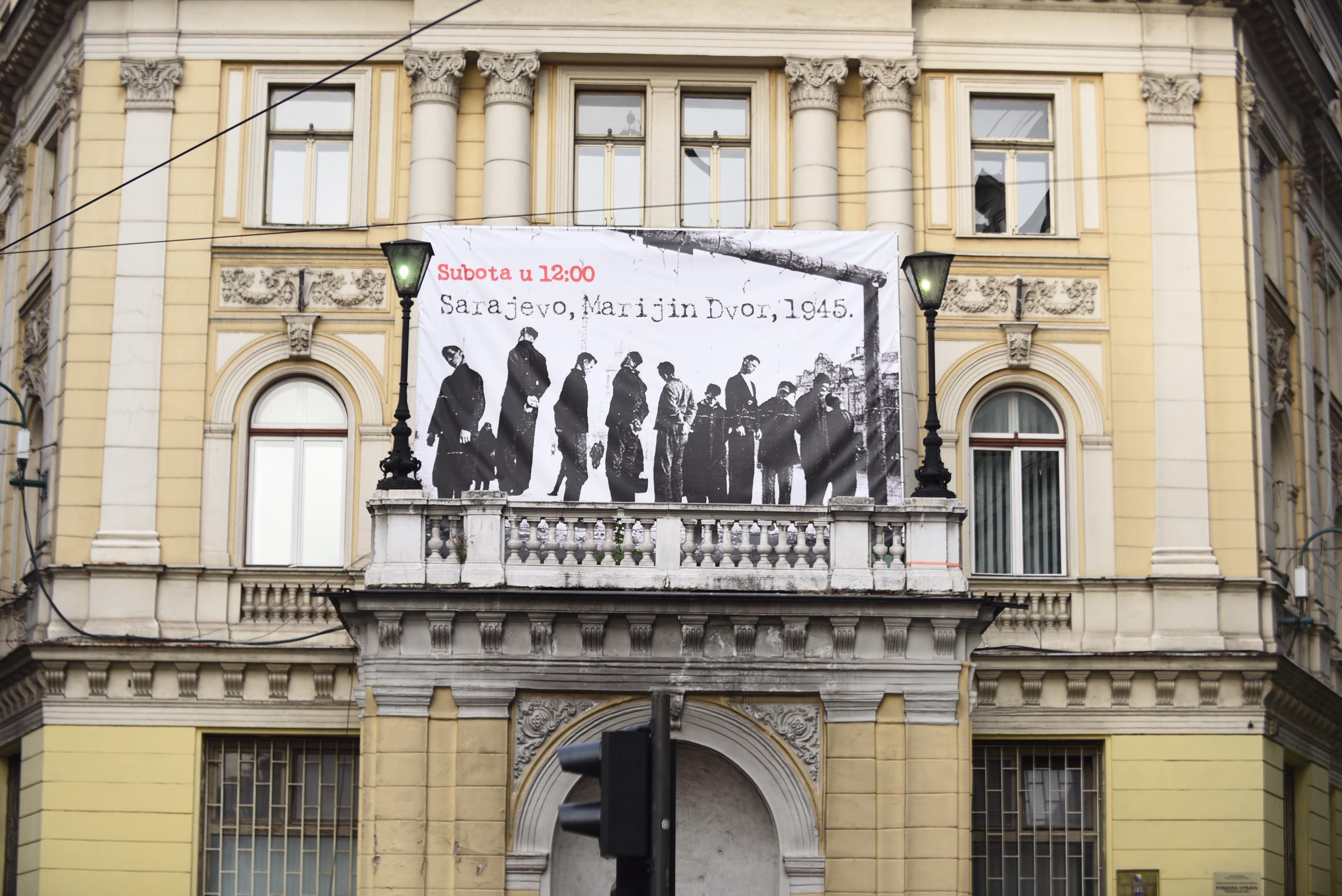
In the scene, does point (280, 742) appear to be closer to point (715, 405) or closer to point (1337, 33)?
point (715, 405)

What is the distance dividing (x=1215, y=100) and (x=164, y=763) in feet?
57.4

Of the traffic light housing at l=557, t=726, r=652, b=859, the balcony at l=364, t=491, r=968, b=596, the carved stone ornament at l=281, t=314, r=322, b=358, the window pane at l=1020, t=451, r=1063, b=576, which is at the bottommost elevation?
the traffic light housing at l=557, t=726, r=652, b=859

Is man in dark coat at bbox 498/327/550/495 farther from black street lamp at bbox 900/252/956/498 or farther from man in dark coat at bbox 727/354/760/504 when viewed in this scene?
black street lamp at bbox 900/252/956/498

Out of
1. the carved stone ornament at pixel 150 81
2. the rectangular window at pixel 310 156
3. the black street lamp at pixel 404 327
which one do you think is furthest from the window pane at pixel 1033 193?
the carved stone ornament at pixel 150 81

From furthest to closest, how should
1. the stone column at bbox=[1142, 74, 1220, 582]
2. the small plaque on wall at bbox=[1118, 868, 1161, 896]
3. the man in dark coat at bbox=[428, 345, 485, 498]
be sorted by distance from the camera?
A: the stone column at bbox=[1142, 74, 1220, 582] < the small plaque on wall at bbox=[1118, 868, 1161, 896] < the man in dark coat at bbox=[428, 345, 485, 498]

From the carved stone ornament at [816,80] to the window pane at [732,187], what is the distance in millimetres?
1129

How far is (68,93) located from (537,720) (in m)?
13.5

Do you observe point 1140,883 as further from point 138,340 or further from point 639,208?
point 138,340

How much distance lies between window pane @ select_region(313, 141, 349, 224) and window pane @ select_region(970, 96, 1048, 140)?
Result: 914 centimetres

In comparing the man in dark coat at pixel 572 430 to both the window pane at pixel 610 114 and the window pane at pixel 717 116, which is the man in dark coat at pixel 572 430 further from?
the window pane at pixel 717 116

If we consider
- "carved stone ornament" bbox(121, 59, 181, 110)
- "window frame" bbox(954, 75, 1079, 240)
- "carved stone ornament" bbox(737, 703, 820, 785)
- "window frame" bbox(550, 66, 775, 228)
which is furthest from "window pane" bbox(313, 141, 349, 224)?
"carved stone ornament" bbox(737, 703, 820, 785)

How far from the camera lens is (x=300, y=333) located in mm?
31594

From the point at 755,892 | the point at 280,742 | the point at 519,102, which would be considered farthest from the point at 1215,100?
the point at 280,742

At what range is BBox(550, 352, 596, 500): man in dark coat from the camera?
2922 centimetres
